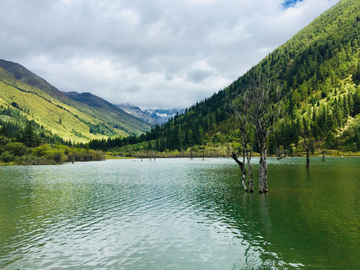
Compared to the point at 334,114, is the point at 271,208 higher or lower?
lower

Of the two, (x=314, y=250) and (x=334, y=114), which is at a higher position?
(x=334, y=114)

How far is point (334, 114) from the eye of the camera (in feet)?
654

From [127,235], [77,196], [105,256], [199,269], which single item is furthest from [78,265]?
[77,196]

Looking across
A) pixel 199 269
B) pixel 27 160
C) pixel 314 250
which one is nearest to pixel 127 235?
pixel 199 269

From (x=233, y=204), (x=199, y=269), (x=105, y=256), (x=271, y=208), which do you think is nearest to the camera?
(x=199, y=269)

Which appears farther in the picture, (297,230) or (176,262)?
(297,230)

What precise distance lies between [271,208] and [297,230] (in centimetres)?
809

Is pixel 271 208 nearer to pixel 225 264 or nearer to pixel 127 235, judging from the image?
pixel 225 264

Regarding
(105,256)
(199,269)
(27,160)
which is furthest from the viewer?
(27,160)

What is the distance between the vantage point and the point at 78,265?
14.6 m

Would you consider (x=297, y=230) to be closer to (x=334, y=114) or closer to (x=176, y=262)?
(x=176, y=262)

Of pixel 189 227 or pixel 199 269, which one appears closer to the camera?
pixel 199 269

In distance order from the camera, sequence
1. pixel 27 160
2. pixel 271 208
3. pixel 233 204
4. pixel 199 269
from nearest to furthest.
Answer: pixel 199 269 → pixel 271 208 → pixel 233 204 → pixel 27 160

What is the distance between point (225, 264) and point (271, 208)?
1588 cm
